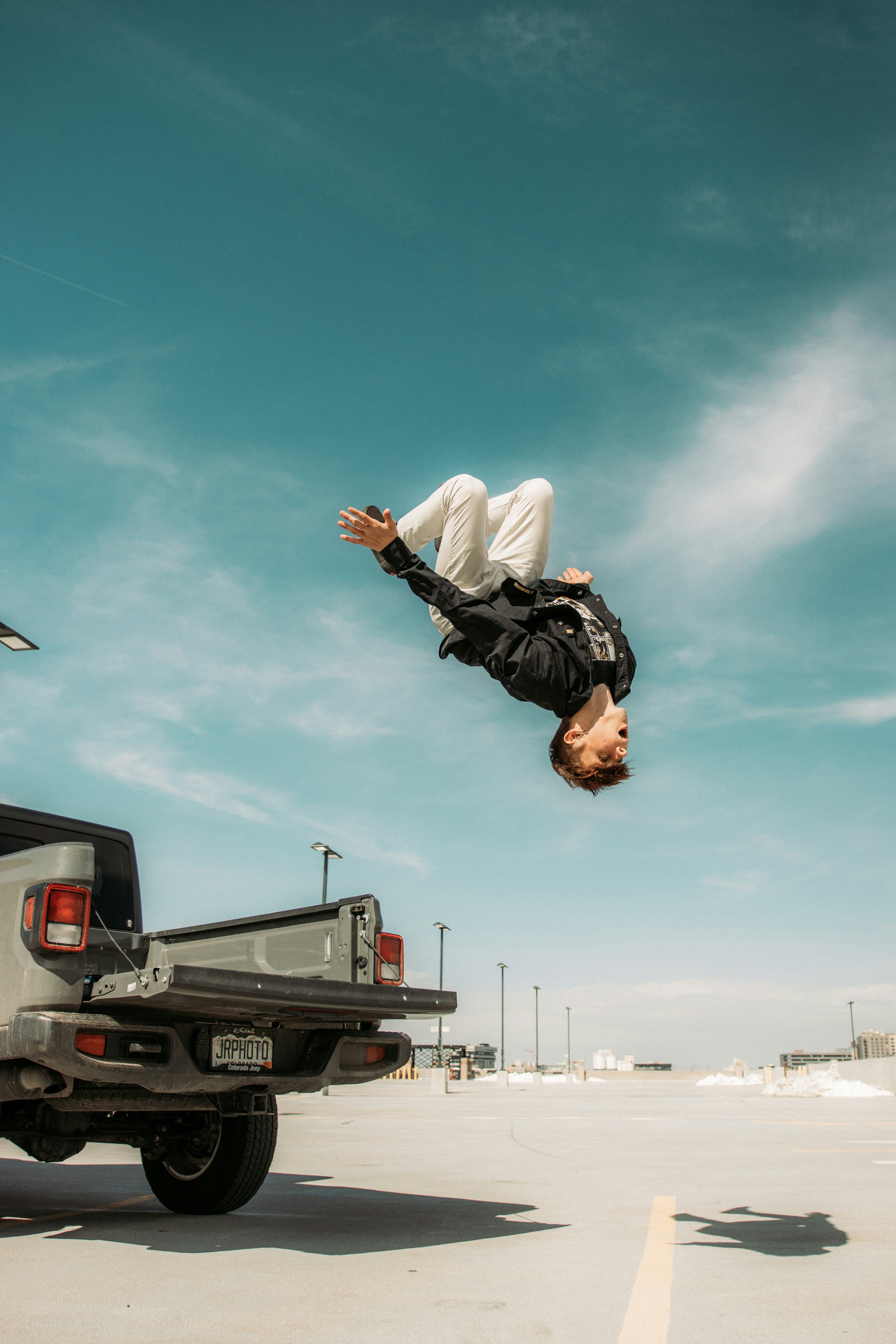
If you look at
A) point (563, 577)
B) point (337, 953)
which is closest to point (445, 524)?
point (563, 577)

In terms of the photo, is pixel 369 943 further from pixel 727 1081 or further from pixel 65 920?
pixel 727 1081

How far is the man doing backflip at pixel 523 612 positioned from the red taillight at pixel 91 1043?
2459mm

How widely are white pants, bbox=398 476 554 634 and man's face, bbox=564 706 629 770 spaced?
0.89m

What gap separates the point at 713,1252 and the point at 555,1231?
971 millimetres

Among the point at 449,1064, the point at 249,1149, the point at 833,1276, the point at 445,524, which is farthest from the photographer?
the point at 449,1064

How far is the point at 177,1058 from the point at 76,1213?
195cm

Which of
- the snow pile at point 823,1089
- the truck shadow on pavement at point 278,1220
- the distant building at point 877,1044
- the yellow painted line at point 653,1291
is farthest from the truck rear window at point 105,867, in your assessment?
the distant building at point 877,1044

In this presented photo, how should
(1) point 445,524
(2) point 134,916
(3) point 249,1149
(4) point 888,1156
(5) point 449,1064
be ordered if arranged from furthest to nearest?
(5) point 449,1064 → (4) point 888,1156 → (2) point 134,916 → (3) point 249,1149 → (1) point 445,524

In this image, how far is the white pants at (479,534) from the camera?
17.1ft

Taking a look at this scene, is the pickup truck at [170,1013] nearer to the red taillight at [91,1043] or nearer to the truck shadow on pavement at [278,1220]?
the red taillight at [91,1043]

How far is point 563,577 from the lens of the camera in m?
5.46

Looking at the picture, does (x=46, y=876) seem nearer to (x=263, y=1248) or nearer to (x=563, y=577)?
(x=263, y=1248)

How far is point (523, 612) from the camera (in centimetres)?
500

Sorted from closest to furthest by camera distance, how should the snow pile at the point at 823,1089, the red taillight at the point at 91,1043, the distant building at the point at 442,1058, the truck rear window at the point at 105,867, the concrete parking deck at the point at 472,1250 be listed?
the concrete parking deck at the point at 472,1250 < the red taillight at the point at 91,1043 < the truck rear window at the point at 105,867 < the snow pile at the point at 823,1089 < the distant building at the point at 442,1058
